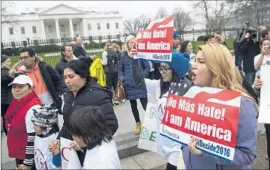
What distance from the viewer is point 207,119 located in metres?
1.69

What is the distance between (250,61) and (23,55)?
4.92 meters

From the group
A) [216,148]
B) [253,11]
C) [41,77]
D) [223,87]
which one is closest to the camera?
[216,148]

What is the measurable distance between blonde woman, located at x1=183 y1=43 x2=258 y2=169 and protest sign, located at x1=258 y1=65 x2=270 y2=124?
1.18 m

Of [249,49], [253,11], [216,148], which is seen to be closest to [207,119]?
[216,148]

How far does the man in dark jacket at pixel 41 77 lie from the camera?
13.2 ft

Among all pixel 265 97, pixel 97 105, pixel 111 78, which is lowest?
pixel 111 78

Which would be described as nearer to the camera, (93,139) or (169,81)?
(93,139)

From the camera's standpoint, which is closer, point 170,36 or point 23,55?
point 170,36

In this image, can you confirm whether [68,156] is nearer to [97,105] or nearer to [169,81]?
[97,105]

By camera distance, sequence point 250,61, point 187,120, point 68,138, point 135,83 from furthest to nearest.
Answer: point 250,61 → point 135,83 → point 68,138 → point 187,120

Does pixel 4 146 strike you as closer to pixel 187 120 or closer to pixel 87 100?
pixel 87 100

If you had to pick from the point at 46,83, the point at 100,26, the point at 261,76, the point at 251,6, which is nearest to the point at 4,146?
the point at 46,83

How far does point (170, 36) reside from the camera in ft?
9.79

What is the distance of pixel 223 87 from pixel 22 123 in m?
2.02
